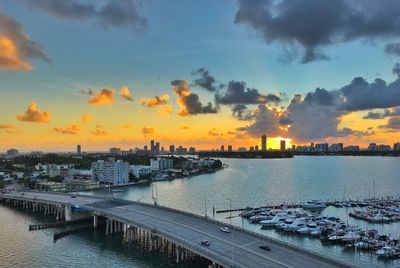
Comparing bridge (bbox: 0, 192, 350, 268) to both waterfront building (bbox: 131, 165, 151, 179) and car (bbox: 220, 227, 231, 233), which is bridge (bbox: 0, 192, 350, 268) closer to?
car (bbox: 220, 227, 231, 233)

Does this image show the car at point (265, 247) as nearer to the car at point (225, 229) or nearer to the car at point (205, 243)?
the car at point (205, 243)

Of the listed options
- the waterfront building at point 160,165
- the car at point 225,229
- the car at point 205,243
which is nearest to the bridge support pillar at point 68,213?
the car at point 225,229

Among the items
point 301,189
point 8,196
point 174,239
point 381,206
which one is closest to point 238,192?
point 301,189

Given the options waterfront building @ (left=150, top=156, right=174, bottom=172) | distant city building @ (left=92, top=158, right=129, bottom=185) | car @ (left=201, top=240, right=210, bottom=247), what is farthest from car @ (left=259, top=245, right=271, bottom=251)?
waterfront building @ (left=150, top=156, right=174, bottom=172)

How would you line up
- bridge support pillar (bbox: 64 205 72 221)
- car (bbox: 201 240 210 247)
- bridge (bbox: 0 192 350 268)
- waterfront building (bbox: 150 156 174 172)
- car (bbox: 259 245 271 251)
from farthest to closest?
1. waterfront building (bbox: 150 156 174 172)
2. bridge support pillar (bbox: 64 205 72 221)
3. car (bbox: 201 240 210 247)
4. car (bbox: 259 245 271 251)
5. bridge (bbox: 0 192 350 268)

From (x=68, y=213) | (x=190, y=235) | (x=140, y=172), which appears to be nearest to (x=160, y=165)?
(x=140, y=172)

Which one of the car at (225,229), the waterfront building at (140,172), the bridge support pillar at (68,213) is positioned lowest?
the bridge support pillar at (68,213)

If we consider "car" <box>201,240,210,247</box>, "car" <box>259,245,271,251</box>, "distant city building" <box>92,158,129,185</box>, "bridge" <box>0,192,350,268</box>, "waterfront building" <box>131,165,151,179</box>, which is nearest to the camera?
"bridge" <box>0,192,350,268</box>
